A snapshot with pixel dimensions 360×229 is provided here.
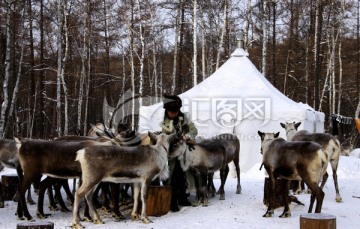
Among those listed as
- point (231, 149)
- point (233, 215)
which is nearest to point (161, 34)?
point (231, 149)

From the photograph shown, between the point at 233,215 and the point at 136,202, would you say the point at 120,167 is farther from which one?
the point at 233,215

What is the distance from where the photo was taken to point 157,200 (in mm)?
7121

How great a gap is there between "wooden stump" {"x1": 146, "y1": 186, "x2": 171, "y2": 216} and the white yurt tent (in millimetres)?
6084

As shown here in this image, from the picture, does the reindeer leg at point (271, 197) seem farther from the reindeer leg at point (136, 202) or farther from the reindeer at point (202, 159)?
the reindeer leg at point (136, 202)

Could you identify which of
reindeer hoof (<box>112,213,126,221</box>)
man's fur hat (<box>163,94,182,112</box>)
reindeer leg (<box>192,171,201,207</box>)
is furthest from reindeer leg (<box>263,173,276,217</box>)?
reindeer hoof (<box>112,213,126,221</box>)

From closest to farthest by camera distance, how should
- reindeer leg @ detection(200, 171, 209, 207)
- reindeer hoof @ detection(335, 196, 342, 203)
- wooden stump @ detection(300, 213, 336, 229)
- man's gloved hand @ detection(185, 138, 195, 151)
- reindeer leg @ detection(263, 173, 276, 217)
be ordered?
1. wooden stump @ detection(300, 213, 336, 229)
2. reindeer leg @ detection(263, 173, 276, 217)
3. man's gloved hand @ detection(185, 138, 195, 151)
4. reindeer leg @ detection(200, 171, 209, 207)
5. reindeer hoof @ detection(335, 196, 342, 203)

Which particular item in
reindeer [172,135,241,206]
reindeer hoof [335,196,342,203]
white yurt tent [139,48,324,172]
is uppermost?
white yurt tent [139,48,324,172]

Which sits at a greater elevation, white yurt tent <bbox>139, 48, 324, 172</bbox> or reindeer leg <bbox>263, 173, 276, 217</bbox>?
white yurt tent <bbox>139, 48, 324, 172</bbox>

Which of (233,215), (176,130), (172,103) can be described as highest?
(172,103)

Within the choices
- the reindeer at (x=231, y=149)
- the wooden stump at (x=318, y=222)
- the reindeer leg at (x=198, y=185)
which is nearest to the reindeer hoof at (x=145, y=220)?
the reindeer leg at (x=198, y=185)

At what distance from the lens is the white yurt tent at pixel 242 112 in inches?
506

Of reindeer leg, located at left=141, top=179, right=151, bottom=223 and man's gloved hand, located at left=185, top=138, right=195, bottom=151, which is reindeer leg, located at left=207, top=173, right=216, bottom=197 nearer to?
man's gloved hand, located at left=185, top=138, right=195, bottom=151

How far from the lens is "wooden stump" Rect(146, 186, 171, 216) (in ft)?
23.2

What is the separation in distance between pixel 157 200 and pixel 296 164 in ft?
7.41
